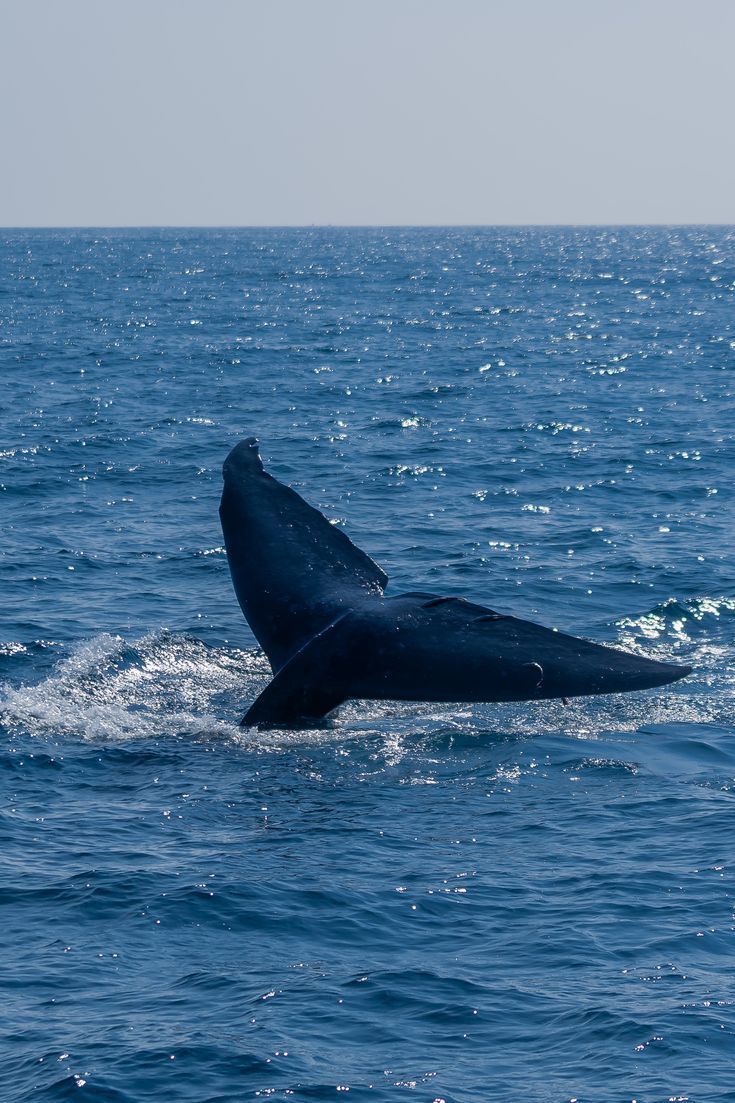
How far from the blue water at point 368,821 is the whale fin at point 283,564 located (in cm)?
142

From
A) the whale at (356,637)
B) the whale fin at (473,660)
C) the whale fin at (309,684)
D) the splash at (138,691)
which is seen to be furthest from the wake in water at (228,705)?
the whale fin at (473,660)

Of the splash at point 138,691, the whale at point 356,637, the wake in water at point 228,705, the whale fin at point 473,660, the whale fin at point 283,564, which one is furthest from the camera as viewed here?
the splash at point 138,691

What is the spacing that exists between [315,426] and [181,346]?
2193cm

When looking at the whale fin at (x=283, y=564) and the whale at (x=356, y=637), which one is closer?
the whale at (x=356, y=637)

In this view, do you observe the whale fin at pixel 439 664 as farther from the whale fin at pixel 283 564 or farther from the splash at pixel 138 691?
the splash at pixel 138 691

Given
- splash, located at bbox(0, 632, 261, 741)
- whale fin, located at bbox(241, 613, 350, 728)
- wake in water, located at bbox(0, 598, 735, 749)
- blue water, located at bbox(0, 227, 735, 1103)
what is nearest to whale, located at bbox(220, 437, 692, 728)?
whale fin, located at bbox(241, 613, 350, 728)

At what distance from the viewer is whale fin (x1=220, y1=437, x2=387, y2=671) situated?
11.5m

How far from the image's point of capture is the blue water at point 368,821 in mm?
8867

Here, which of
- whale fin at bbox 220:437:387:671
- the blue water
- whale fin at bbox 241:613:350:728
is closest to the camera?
the blue water

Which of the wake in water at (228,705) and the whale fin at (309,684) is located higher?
the whale fin at (309,684)

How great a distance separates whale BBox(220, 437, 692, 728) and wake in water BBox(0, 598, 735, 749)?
5.51 feet

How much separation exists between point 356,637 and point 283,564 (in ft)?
4.32

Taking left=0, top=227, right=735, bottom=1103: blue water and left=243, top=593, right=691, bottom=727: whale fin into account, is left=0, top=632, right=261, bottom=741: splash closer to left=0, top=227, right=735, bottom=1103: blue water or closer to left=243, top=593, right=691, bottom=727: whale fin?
left=0, top=227, right=735, bottom=1103: blue water

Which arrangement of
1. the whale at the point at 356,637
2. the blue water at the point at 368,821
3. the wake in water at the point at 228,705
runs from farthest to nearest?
the wake in water at the point at 228,705
the whale at the point at 356,637
the blue water at the point at 368,821
